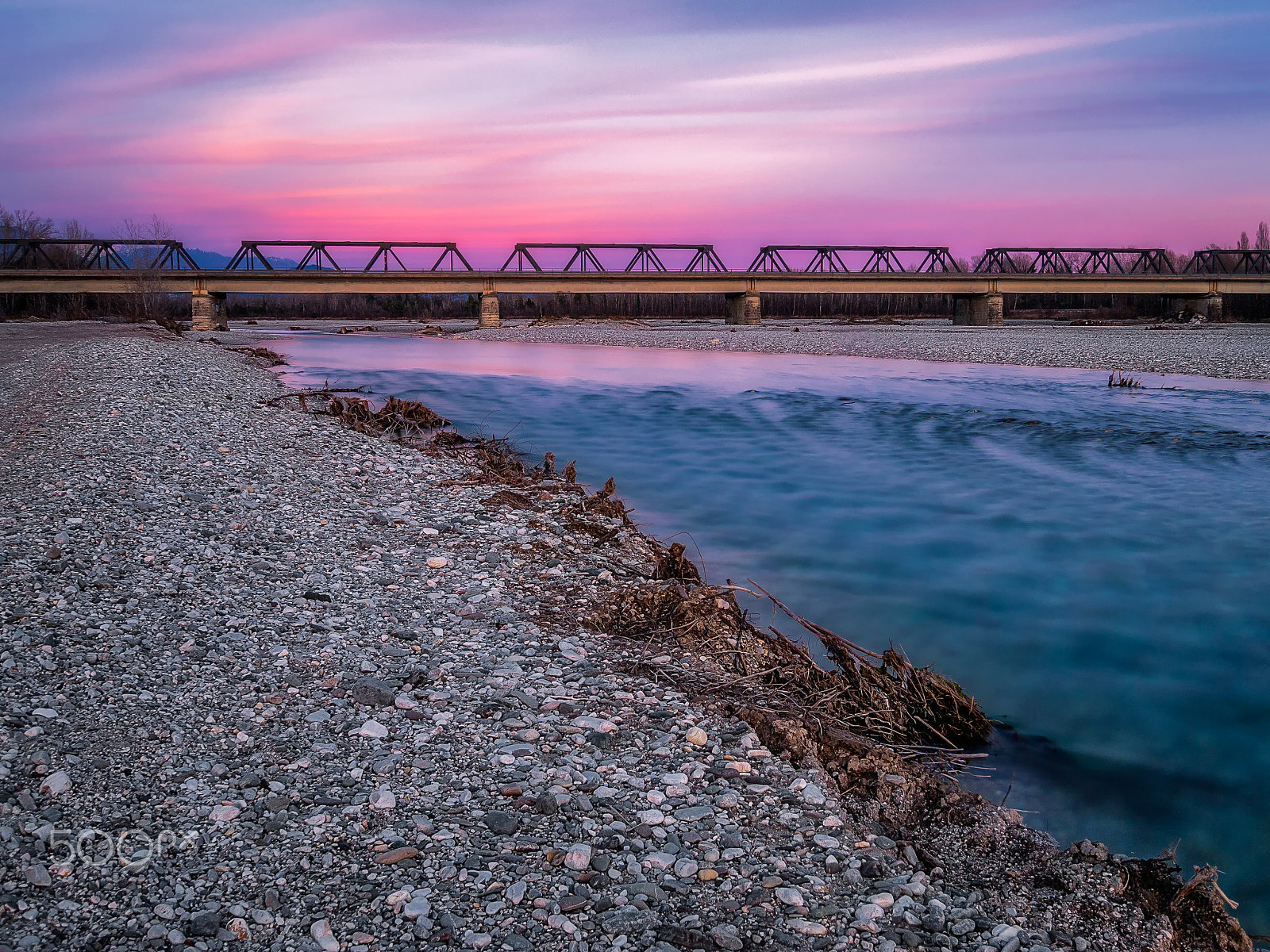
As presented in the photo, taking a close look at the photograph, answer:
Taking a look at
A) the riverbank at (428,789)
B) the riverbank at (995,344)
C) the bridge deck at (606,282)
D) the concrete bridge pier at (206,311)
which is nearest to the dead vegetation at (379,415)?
the riverbank at (428,789)

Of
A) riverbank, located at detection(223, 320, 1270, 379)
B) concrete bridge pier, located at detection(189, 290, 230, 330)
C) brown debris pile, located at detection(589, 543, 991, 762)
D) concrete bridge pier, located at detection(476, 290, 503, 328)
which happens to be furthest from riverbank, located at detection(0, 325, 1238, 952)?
concrete bridge pier, located at detection(476, 290, 503, 328)

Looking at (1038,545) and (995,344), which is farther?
(995,344)

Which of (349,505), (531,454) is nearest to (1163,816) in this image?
(349,505)

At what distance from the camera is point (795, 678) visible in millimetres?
5242

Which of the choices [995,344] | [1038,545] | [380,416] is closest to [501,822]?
[1038,545]

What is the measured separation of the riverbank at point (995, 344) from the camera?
104ft

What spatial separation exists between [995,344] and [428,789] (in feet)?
153

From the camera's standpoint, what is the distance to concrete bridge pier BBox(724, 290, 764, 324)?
75.2 meters

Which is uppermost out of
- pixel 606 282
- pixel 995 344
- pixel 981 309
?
pixel 606 282

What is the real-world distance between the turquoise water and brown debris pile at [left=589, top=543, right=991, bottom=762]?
474 millimetres

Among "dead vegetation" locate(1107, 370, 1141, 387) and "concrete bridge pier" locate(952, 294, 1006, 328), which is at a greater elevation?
"concrete bridge pier" locate(952, 294, 1006, 328)

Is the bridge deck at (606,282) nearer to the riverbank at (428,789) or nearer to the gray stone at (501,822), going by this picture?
the riverbank at (428,789)

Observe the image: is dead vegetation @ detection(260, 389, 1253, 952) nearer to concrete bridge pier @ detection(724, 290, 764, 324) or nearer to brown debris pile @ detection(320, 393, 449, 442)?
brown debris pile @ detection(320, 393, 449, 442)

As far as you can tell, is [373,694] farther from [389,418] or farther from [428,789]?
[389,418]
